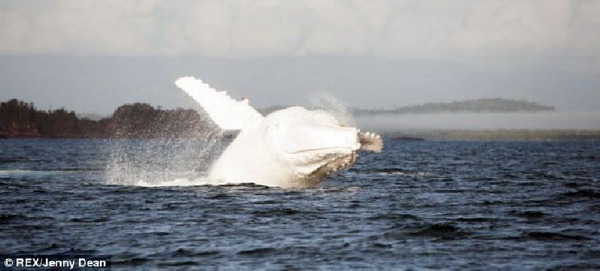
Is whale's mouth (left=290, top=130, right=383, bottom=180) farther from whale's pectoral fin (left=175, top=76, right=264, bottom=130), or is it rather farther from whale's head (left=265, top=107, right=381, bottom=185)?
whale's pectoral fin (left=175, top=76, right=264, bottom=130)

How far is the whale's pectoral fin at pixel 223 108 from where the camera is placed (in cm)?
2834

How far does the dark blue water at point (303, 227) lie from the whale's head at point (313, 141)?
109cm

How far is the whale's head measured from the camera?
24344mm

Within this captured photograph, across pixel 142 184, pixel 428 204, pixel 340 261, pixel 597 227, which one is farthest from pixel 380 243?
pixel 142 184

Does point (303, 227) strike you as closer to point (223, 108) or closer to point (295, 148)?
point (295, 148)

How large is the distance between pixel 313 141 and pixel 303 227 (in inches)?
138

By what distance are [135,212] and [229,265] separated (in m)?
7.81

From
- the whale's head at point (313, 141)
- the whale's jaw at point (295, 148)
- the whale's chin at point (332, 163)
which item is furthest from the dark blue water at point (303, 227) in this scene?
the whale's head at point (313, 141)

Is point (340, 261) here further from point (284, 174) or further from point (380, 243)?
point (284, 174)

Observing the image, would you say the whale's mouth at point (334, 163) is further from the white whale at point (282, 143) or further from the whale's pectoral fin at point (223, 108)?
the whale's pectoral fin at point (223, 108)

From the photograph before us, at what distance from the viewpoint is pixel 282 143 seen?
25375 mm

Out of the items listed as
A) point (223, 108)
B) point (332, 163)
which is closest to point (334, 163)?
point (332, 163)

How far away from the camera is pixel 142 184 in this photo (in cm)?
3422

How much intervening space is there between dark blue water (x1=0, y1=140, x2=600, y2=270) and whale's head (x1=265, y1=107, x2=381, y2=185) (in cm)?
109
